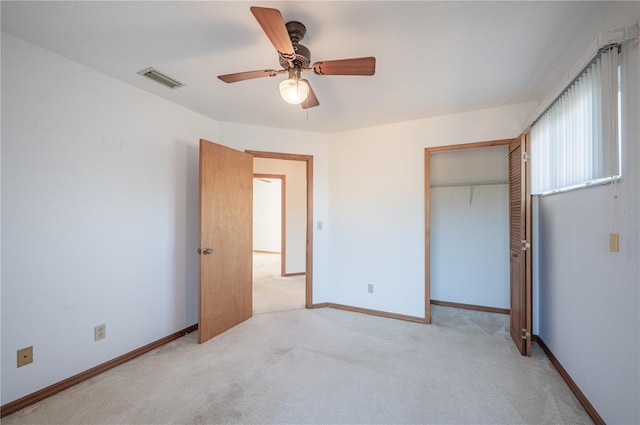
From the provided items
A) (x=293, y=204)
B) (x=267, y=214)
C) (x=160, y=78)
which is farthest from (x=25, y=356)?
(x=267, y=214)

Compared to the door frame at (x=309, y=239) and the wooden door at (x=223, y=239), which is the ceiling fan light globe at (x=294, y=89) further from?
the door frame at (x=309, y=239)

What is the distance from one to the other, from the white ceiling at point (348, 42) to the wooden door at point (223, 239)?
0.70 meters

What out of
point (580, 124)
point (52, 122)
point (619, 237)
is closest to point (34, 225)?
point (52, 122)

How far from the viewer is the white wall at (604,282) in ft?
4.63

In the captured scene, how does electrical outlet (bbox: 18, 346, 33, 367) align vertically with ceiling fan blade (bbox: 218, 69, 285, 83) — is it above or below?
below

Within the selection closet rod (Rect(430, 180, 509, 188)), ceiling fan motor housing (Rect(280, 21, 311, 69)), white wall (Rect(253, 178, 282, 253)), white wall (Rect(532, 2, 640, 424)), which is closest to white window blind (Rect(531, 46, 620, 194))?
white wall (Rect(532, 2, 640, 424))

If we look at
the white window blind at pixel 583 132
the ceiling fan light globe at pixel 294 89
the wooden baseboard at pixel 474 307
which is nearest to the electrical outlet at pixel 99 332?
the ceiling fan light globe at pixel 294 89

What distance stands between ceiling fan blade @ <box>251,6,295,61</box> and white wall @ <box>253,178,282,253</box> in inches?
288

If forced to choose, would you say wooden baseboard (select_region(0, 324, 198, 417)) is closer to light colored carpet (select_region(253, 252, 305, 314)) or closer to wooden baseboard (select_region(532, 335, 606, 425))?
light colored carpet (select_region(253, 252, 305, 314))

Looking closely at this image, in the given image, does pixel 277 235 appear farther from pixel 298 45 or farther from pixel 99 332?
pixel 298 45

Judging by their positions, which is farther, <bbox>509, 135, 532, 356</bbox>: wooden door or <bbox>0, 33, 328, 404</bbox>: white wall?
<bbox>509, 135, 532, 356</bbox>: wooden door

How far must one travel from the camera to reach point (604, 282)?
5.48ft

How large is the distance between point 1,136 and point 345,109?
267 centimetres

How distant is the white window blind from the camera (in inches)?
60.9
